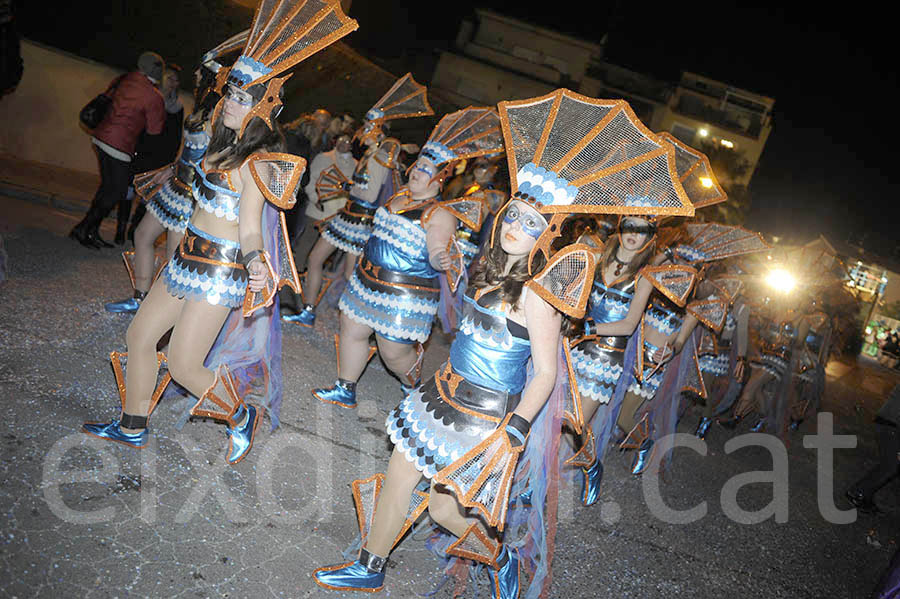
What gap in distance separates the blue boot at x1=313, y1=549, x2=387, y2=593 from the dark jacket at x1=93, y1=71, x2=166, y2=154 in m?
5.38

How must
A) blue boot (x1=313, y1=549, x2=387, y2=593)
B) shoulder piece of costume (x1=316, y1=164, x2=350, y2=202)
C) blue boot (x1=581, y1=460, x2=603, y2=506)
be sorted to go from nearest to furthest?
blue boot (x1=313, y1=549, x2=387, y2=593), blue boot (x1=581, y1=460, x2=603, y2=506), shoulder piece of costume (x1=316, y1=164, x2=350, y2=202)

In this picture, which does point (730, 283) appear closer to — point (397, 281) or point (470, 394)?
point (397, 281)

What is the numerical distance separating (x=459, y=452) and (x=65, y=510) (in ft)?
6.26

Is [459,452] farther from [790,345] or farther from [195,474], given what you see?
[790,345]

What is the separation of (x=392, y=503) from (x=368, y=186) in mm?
4284

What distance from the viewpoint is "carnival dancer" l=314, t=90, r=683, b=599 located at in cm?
243

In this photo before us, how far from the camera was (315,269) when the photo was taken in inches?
253

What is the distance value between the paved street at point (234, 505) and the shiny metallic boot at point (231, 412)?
0.43 feet

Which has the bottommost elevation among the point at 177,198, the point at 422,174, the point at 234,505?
the point at 234,505

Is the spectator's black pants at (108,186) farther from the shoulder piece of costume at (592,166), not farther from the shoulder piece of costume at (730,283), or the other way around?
the shoulder piece of costume at (730,283)

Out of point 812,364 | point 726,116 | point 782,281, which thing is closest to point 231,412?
point 812,364

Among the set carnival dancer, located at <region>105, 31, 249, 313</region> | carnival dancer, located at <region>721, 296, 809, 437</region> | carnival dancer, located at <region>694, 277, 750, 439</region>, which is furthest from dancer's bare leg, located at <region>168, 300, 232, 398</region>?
carnival dancer, located at <region>721, 296, 809, 437</region>

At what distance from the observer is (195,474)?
10.9 ft

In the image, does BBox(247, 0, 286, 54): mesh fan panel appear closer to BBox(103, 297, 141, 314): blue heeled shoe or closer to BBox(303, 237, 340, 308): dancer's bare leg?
BBox(103, 297, 141, 314): blue heeled shoe
